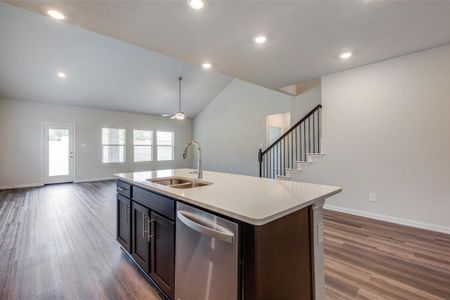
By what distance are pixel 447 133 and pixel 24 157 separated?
9.60 metres

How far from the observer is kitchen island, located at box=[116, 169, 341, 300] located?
1135mm

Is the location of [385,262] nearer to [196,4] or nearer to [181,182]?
[181,182]

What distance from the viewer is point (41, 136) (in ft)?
22.2

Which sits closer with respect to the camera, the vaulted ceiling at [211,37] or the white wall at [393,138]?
the vaulted ceiling at [211,37]

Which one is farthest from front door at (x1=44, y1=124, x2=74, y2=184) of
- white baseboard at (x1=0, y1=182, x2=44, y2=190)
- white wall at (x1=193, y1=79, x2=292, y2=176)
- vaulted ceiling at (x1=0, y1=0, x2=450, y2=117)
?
white wall at (x1=193, y1=79, x2=292, y2=176)

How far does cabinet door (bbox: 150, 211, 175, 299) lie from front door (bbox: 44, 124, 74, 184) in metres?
6.96

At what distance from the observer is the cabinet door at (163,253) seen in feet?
5.45

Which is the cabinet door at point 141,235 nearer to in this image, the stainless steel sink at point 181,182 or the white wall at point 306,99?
the stainless steel sink at point 181,182

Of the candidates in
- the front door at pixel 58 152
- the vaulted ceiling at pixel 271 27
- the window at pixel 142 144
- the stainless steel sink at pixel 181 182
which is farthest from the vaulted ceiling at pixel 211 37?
the window at pixel 142 144

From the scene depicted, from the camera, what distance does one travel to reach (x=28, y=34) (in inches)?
170

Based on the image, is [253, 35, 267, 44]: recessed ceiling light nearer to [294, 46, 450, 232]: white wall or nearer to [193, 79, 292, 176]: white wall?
[294, 46, 450, 232]: white wall

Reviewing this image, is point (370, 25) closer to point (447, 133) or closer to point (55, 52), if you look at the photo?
point (447, 133)

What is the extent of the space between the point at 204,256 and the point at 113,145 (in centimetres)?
790

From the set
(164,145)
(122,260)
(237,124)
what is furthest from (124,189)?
(164,145)
